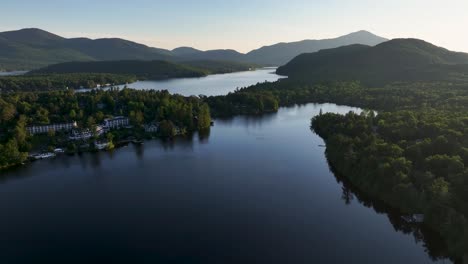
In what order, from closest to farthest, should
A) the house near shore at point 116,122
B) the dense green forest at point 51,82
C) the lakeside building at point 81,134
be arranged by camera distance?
the lakeside building at point 81,134 < the house near shore at point 116,122 < the dense green forest at point 51,82

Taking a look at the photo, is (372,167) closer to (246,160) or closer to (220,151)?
(246,160)

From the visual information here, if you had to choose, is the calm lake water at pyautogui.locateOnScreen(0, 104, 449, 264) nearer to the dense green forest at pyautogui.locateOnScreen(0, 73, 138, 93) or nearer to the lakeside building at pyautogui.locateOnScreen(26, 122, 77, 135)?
the lakeside building at pyautogui.locateOnScreen(26, 122, 77, 135)

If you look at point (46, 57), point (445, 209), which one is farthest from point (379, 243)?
point (46, 57)

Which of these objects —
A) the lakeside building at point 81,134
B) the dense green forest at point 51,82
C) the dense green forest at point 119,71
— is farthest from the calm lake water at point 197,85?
the lakeside building at point 81,134

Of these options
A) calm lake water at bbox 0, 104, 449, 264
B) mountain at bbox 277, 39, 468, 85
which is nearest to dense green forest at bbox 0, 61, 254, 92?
mountain at bbox 277, 39, 468, 85

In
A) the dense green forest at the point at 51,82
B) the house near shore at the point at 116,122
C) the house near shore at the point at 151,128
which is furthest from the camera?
the dense green forest at the point at 51,82

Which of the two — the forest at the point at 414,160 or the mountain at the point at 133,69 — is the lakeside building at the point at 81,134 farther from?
the mountain at the point at 133,69
